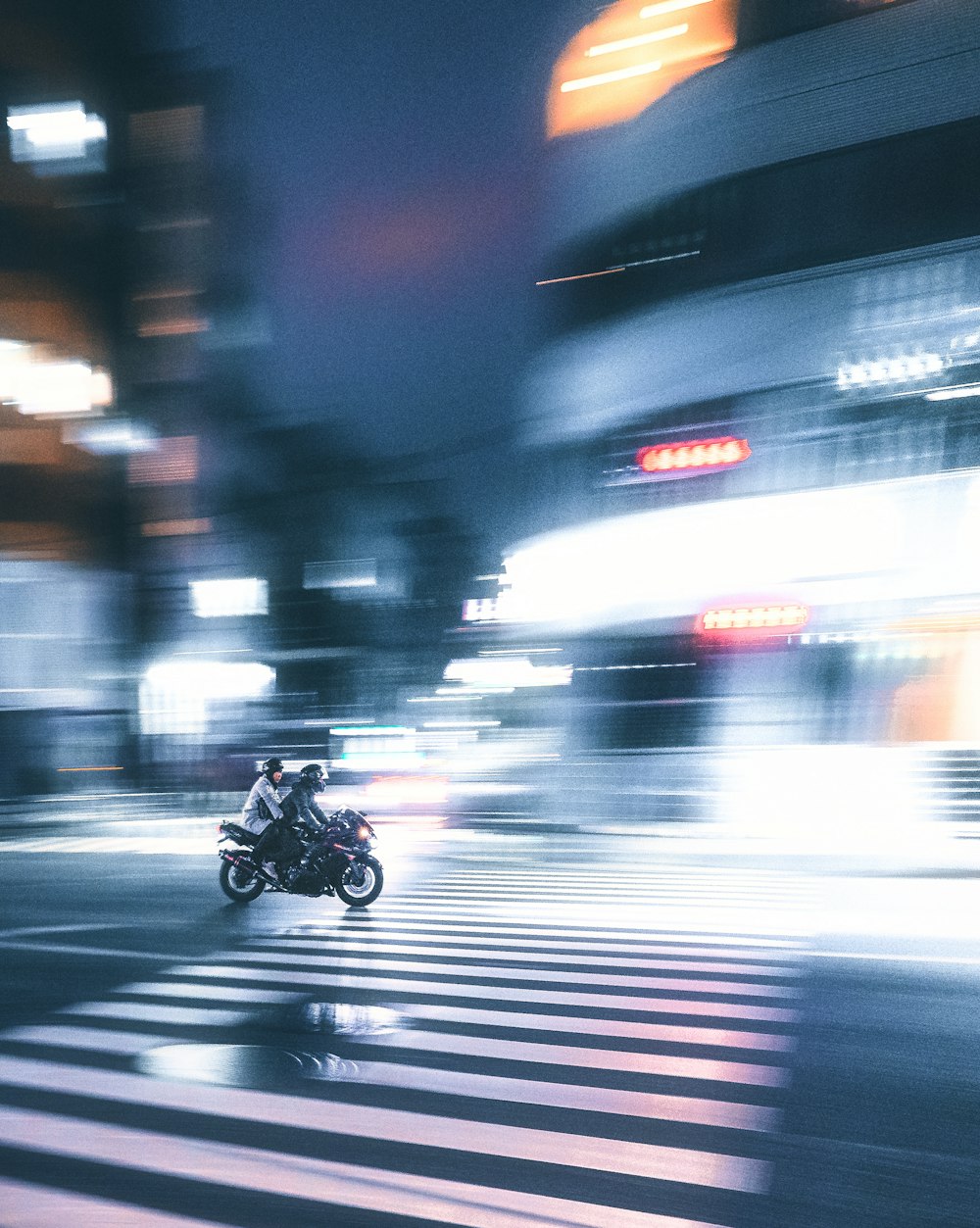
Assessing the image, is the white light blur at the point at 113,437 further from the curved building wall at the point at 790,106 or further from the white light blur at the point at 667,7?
the white light blur at the point at 667,7

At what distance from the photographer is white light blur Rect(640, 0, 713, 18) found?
79.6ft

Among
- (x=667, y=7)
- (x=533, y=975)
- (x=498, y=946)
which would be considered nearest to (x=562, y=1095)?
(x=533, y=975)

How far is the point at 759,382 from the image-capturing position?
2075cm

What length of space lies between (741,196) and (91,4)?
3394 centimetres

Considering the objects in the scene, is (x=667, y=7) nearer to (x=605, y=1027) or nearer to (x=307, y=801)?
(x=307, y=801)

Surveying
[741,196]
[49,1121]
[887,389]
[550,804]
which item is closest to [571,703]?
[550,804]

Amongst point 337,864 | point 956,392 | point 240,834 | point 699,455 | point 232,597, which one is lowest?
point 337,864

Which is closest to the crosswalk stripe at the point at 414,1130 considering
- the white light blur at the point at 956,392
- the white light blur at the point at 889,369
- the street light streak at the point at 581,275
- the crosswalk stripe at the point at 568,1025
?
the crosswalk stripe at the point at 568,1025

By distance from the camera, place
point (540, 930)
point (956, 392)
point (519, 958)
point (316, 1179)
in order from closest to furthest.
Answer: point (316, 1179) < point (519, 958) < point (540, 930) < point (956, 392)

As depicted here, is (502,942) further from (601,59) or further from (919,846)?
(601,59)

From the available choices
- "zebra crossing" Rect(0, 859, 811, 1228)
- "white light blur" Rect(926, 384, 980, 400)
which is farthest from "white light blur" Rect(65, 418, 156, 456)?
"zebra crossing" Rect(0, 859, 811, 1228)

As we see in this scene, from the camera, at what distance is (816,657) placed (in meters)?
17.5

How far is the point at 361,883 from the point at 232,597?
44.1m

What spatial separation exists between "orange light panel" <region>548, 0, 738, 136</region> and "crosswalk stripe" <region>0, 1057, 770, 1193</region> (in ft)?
80.7
